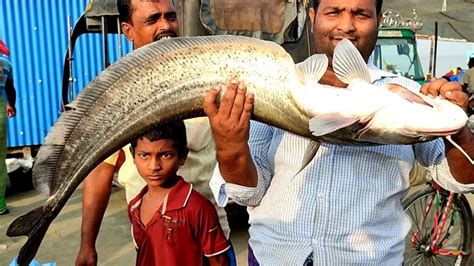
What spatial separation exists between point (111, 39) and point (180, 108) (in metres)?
8.26

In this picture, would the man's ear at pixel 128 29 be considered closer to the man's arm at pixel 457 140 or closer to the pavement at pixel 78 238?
the man's arm at pixel 457 140

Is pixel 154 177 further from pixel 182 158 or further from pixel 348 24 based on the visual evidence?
pixel 348 24

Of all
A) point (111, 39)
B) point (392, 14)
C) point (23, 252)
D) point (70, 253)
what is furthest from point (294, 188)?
point (111, 39)

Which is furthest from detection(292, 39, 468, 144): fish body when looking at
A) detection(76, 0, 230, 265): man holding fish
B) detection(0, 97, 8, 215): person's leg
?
detection(0, 97, 8, 215): person's leg

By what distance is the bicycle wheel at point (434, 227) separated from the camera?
14.9 ft

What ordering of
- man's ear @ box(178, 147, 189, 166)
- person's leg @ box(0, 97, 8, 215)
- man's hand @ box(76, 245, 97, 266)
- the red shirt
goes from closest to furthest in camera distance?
1. the red shirt
2. man's ear @ box(178, 147, 189, 166)
3. man's hand @ box(76, 245, 97, 266)
4. person's leg @ box(0, 97, 8, 215)

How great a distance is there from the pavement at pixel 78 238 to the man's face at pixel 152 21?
2.86m

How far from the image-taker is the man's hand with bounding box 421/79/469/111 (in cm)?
160

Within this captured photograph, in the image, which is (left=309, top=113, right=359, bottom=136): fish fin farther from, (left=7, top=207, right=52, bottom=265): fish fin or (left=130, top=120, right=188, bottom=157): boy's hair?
(left=7, top=207, right=52, bottom=265): fish fin

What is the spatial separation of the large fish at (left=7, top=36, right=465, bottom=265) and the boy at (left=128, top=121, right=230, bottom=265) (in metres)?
0.53

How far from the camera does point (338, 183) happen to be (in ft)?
6.06

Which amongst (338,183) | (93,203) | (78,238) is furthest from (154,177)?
(78,238)

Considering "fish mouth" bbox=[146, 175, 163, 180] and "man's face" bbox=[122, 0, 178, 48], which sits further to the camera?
"man's face" bbox=[122, 0, 178, 48]

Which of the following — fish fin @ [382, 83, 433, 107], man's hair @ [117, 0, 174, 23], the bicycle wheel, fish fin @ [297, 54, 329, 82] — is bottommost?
the bicycle wheel
